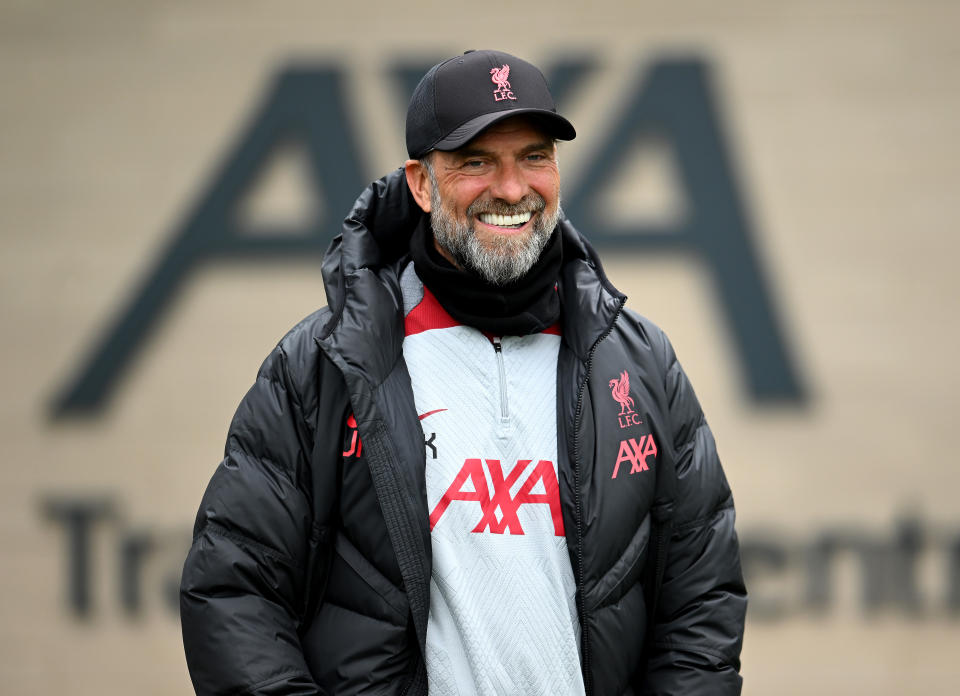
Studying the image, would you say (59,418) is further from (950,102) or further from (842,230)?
(950,102)

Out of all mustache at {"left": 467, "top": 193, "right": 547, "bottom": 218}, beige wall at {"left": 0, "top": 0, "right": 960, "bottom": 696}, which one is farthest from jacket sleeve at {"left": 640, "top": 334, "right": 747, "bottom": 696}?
beige wall at {"left": 0, "top": 0, "right": 960, "bottom": 696}

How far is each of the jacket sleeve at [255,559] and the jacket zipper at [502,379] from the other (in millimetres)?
284

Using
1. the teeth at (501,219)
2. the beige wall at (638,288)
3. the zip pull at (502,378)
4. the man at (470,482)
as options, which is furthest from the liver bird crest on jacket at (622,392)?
the beige wall at (638,288)

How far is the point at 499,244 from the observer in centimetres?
169

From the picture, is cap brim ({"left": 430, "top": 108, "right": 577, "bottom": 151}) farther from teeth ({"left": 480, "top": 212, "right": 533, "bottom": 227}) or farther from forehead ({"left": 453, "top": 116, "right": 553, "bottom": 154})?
teeth ({"left": 480, "top": 212, "right": 533, "bottom": 227})

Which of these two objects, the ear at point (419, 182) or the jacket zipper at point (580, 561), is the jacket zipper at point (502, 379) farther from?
the ear at point (419, 182)

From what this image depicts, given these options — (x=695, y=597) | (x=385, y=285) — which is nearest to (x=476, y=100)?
(x=385, y=285)

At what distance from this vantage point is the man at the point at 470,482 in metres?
1.58

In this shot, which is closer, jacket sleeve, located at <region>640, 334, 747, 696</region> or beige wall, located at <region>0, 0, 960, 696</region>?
jacket sleeve, located at <region>640, 334, 747, 696</region>

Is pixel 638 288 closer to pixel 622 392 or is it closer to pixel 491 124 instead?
pixel 622 392

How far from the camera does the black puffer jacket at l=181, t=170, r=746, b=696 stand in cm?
158

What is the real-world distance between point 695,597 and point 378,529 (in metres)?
0.50

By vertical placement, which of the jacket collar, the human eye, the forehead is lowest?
the jacket collar

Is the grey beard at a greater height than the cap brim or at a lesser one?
lesser
